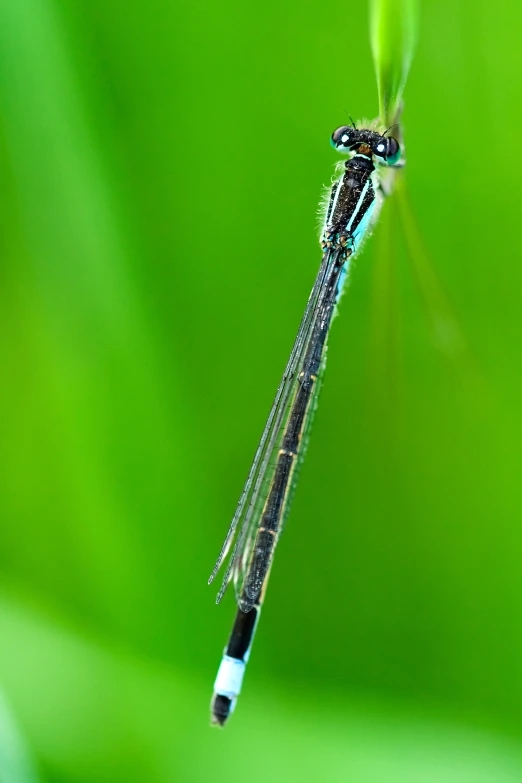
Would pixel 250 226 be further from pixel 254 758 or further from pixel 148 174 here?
pixel 254 758

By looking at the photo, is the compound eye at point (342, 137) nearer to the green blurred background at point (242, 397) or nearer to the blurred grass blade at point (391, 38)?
the green blurred background at point (242, 397)

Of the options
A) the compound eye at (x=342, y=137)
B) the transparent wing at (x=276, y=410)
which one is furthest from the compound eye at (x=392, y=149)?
the transparent wing at (x=276, y=410)

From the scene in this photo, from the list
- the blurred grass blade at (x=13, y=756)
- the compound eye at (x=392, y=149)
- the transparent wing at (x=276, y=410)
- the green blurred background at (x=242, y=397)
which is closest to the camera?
the blurred grass blade at (x=13, y=756)

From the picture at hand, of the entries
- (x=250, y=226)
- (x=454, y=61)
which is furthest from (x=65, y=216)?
(x=454, y=61)

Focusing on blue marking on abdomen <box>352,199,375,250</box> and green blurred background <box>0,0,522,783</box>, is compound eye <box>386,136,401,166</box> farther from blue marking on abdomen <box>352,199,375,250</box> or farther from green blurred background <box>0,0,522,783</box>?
blue marking on abdomen <box>352,199,375,250</box>

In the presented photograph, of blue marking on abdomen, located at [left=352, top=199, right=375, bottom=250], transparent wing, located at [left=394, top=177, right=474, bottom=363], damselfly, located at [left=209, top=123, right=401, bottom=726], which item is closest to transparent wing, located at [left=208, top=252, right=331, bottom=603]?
damselfly, located at [left=209, top=123, right=401, bottom=726]
